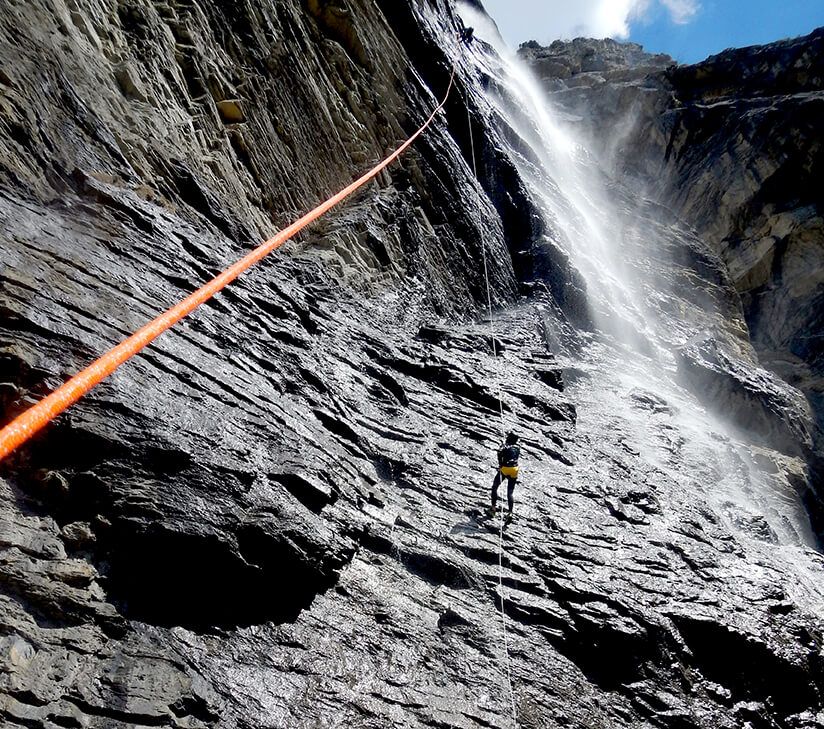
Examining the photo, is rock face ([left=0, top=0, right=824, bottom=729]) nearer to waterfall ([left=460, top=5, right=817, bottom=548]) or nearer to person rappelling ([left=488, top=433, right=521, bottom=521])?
person rappelling ([left=488, top=433, right=521, bottom=521])

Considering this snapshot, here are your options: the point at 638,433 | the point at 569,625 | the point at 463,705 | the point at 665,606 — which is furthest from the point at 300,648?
the point at 638,433

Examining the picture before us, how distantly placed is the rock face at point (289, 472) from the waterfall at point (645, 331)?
21.9 inches

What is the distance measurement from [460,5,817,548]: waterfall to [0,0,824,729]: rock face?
56 centimetres

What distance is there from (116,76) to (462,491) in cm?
848

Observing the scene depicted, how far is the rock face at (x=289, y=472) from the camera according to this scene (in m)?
4.63

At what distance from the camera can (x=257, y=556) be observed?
212 inches

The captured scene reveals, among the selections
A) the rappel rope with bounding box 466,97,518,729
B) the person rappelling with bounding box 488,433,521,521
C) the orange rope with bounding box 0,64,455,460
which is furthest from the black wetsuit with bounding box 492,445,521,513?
the orange rope with bounding box 0,64,455,460

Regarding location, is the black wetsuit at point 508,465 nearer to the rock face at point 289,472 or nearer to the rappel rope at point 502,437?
the rappel rope at point 502,437

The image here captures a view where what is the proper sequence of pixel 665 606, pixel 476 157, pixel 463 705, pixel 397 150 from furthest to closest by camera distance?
pixel 476 157 → pixel 397 150 → pixel 665 606 → pixel 463 705

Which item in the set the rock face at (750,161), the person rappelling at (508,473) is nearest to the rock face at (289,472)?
the person rappelling at (508,473)

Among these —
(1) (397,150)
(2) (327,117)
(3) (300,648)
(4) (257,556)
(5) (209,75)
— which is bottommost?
(3) (300,648)

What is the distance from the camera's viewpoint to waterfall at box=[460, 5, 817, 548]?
15.4 metres

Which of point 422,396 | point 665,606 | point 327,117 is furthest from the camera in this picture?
point 327,117

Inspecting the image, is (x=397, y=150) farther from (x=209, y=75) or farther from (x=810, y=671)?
(x=810, y=671)
